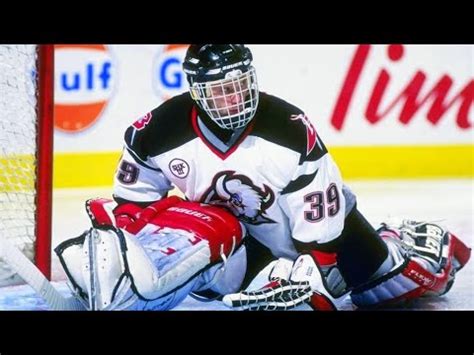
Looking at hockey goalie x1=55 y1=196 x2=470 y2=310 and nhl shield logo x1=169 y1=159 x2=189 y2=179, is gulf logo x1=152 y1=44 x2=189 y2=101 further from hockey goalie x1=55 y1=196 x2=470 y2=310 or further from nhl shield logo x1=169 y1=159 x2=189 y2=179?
hockey goalie x1=55 y1=196 x2=470 y2=310

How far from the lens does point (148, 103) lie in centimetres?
330

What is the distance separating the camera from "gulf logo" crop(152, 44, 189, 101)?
130 inches

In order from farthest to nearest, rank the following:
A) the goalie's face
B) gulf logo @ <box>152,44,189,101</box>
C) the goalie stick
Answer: gulf logo @ <box>152,44,189,101</box>
the goalie's face
the goalie stick

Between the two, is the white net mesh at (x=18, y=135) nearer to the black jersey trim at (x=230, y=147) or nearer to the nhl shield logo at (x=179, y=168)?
the nhl shield logo at (x=179, y=168)

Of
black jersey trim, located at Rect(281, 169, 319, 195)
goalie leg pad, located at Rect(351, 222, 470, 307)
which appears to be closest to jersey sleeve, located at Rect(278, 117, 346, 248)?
black jersey trim, located at Rect(281, 169, 319, 195)

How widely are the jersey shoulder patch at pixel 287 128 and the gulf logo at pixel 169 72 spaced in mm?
306

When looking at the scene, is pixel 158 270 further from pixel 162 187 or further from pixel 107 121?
pixel 107 121

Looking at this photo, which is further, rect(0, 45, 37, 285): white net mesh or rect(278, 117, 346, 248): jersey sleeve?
rect(0, 45, 37, 285): white net mesh

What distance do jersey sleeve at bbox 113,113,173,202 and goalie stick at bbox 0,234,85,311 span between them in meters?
0.40

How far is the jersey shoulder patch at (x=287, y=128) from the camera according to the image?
3.16 m

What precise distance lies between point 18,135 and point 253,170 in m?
0.89

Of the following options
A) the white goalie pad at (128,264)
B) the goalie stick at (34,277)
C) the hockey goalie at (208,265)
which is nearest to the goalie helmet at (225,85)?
the hockey goalie at (208,265)

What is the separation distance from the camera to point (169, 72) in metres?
3.31
